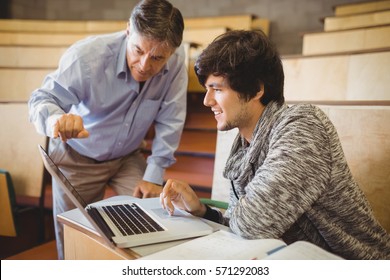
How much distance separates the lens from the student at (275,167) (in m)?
0.47

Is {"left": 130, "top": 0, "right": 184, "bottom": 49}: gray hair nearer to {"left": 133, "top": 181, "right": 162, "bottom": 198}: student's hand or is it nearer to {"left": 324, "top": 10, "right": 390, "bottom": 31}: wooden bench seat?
{"left": 133, "top": 181, "right": 162, "bottom": 198}: student's hand

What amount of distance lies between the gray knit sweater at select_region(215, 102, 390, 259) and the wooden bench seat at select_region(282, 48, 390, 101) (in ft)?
2.34

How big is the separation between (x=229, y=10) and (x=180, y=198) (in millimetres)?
2631

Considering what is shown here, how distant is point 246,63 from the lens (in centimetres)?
59

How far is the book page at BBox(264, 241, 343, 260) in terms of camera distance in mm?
376

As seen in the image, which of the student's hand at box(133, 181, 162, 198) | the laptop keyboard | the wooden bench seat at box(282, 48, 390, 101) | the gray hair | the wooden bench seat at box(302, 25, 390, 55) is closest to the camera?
the laptop keyboard

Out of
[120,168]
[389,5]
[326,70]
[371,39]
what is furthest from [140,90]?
[389,5]

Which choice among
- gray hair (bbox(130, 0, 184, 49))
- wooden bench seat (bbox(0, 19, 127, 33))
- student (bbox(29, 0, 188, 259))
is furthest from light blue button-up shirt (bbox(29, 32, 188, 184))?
wooden bench seat (bbox(0, 19, 127, 33))

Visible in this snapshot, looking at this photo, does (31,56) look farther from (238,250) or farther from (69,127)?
(238,250)

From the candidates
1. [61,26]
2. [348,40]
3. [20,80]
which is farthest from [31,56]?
[348,40]

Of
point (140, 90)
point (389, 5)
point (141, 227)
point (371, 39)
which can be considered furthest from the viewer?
point (389, 5)

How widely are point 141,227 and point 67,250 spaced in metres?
0.15

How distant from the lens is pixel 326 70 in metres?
1.26

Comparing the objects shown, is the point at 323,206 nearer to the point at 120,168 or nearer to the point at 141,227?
the point at 141,227
